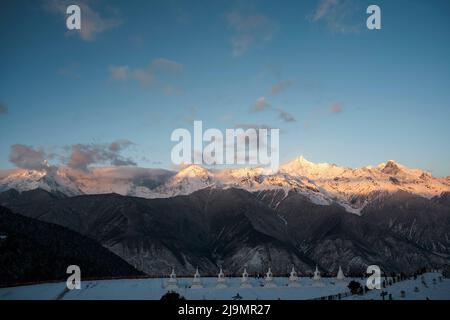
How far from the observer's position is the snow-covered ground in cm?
14438

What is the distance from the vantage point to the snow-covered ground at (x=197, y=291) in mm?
144375

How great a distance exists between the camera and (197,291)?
156125mm

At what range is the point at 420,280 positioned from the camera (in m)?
156
